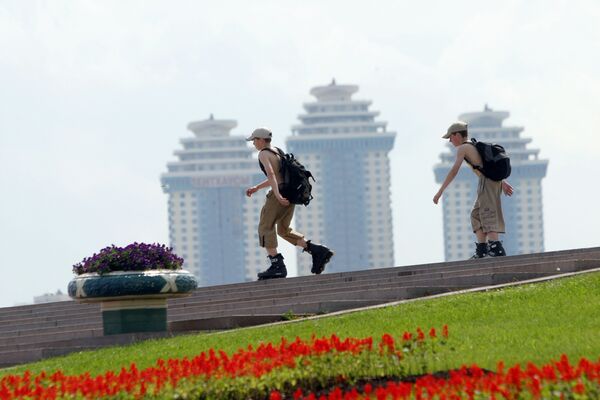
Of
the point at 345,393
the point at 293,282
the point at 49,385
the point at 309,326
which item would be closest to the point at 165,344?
the point at 309,326

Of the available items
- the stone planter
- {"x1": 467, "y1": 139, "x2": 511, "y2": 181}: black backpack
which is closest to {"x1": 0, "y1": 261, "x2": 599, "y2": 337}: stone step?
{"x1": 467, "y1": 139, "x2": 511, "y2": 181}: black backpack

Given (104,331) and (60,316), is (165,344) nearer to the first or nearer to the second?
(104,331)

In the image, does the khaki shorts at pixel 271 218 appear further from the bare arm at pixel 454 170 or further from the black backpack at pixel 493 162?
the black backpack at pixel 493 162

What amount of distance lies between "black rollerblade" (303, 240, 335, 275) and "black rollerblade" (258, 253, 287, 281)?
355 millimetres

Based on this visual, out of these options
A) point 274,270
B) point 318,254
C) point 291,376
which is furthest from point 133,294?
point 318,254

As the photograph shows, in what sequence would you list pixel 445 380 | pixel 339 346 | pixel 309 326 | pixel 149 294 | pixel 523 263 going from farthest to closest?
pixel 523 263, pixel 149 294, pixel 309 326, pixel 339 346, pixel 445 380

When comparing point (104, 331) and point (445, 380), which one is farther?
point (104, 331)

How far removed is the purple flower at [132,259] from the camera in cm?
1595

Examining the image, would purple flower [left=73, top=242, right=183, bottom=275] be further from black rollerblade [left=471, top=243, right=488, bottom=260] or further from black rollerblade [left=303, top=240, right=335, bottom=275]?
black rollerblade [left=471, top=243, right=488, bottom=260]

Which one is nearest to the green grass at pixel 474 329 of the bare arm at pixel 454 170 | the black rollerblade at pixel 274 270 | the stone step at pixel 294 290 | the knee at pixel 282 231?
the stone step at pixel 294 290

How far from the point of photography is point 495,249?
834 inches

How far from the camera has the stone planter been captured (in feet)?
51.8

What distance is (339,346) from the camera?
1160 cm

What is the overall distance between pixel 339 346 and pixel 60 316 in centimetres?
967
